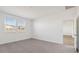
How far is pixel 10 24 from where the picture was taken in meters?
5.55

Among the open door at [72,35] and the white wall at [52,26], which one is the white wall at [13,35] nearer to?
the white wall at [52,26]

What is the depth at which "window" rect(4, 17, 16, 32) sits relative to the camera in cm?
524

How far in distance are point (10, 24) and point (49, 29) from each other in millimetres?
3095

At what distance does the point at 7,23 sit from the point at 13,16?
0.77 meters

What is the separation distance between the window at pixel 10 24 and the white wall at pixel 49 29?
7.76ft

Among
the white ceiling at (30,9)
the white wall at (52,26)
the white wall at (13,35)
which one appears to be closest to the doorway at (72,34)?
the white wall at (52,26)

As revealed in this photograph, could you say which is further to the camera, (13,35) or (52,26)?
(52,26)

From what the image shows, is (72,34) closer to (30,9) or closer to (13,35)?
(30,9)

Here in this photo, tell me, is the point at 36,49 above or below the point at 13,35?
below

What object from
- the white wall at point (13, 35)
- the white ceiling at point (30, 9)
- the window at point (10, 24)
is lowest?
the white wall at point (13, 35)

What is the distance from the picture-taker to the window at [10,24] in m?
5.24

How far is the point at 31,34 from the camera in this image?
784 cm

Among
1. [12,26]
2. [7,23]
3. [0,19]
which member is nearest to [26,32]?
[12,26]

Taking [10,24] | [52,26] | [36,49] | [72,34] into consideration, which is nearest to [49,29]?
[52,26]
